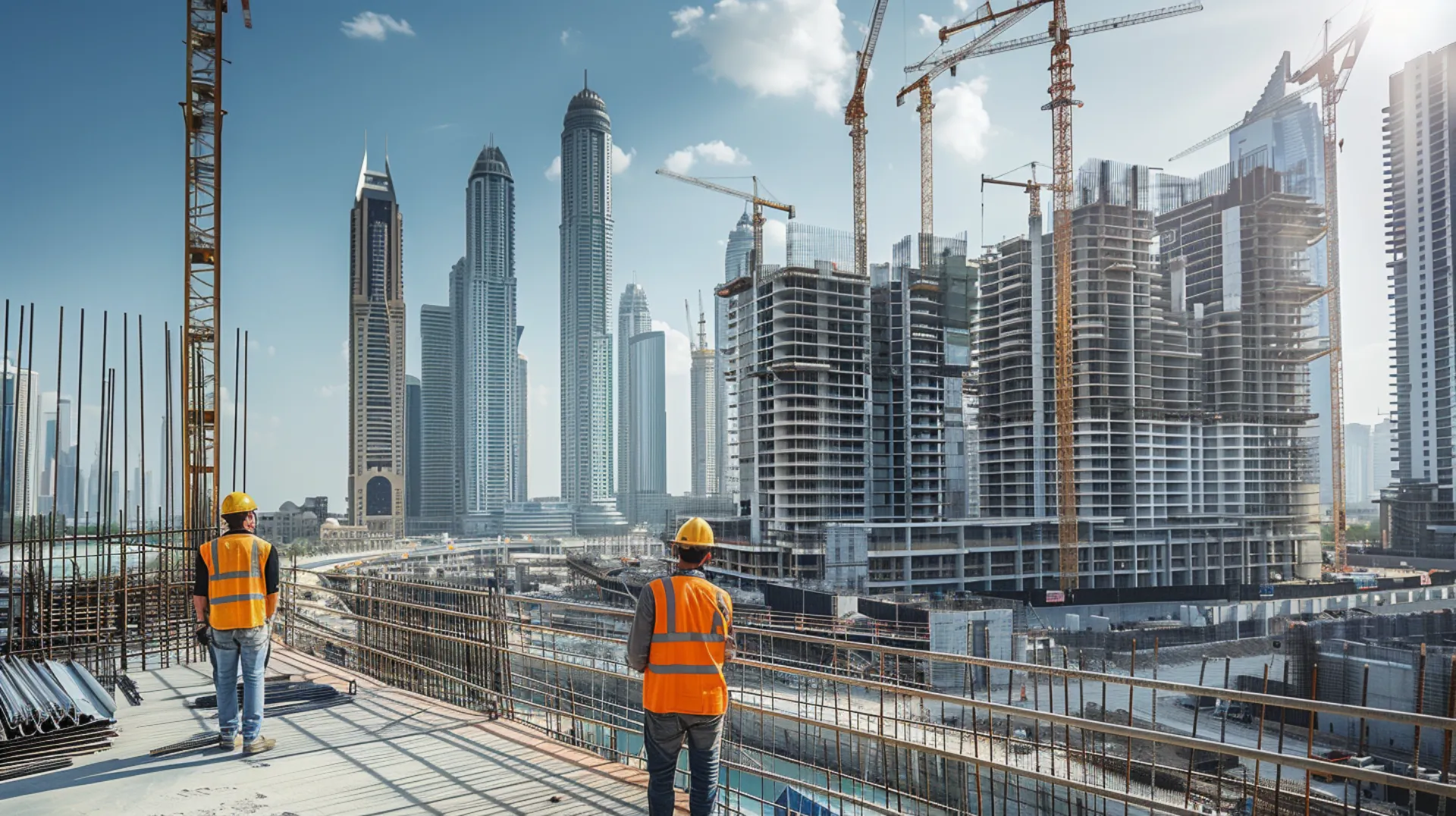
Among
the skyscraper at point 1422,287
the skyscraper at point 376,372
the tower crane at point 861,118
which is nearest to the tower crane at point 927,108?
the tower crane at point 861,118

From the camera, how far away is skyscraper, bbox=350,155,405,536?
139500 mm

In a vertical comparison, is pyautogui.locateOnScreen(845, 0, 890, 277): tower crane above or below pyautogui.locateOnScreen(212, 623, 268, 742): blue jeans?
above

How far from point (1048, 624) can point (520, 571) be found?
4893cm

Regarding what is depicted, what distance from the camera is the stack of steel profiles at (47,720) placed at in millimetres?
6141

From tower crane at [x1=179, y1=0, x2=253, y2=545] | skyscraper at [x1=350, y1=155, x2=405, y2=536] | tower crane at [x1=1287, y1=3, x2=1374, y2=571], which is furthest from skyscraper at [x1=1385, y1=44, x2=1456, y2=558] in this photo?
skyscraper at [x1=350, y1=155, x2=405, y2=536]

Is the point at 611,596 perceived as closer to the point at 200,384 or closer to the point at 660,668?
the point at 200,384

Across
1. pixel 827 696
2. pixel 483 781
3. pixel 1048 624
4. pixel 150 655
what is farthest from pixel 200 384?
pixel 1048 624

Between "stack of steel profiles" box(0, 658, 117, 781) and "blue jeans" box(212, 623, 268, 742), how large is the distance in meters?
1.13

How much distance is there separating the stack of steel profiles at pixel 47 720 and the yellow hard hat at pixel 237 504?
7.06 feet

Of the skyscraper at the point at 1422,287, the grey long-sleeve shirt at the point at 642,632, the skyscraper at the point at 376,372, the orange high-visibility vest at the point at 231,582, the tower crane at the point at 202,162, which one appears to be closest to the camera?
the grey long-sleeve shirt at the point at 642,632

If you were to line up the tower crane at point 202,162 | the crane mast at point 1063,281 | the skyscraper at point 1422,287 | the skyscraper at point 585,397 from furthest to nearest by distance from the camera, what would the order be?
the skyscraper at point 585,397 → the skyscraper at point 1422,287 → the crane mast at point 1063,281 → the tower crane at point 202,162

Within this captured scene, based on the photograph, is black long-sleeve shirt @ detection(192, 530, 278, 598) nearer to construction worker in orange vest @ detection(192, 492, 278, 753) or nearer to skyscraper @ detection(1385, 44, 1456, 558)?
construction worker in orange vest @ detection(192, 492, 278, 753)

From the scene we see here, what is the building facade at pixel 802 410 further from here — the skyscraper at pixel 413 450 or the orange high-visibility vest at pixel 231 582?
the skyscraper at pixel 413 450

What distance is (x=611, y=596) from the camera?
61906 millimetres
